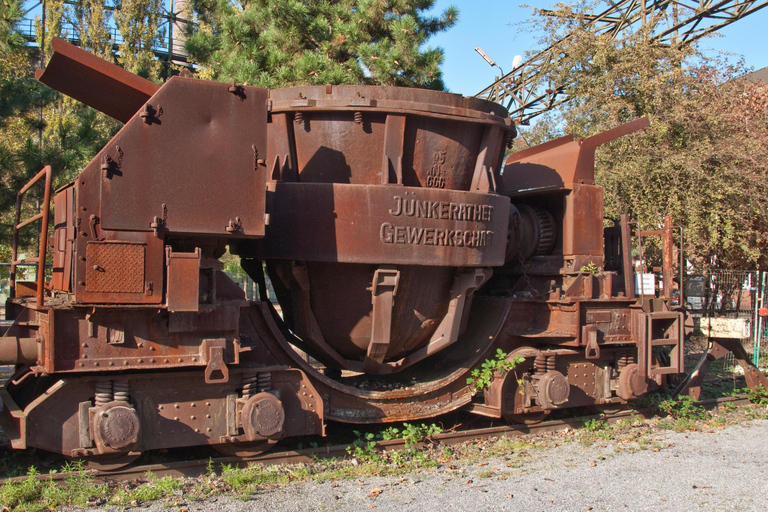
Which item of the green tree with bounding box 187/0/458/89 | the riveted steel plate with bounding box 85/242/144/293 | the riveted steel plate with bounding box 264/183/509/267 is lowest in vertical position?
the riveted steel plate with bounding box 85/242/144/293

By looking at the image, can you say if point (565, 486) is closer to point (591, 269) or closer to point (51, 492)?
point (591, 269)

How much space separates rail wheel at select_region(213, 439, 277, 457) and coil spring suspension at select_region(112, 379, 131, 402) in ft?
3.17

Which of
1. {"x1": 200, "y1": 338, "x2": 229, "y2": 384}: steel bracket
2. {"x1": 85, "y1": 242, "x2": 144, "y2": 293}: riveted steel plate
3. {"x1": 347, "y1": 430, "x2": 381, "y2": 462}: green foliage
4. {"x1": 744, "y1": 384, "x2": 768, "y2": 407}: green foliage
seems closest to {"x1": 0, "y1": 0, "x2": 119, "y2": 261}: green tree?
{"x1": 85, "y1": 242, "x2": 144, "y2": 293}: riveted steel plate

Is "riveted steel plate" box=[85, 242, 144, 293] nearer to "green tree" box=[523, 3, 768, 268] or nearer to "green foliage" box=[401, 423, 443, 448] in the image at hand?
"green foliage" box=[401, 423, 443, 448]

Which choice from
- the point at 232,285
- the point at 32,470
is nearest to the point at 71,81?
the point at 232,285

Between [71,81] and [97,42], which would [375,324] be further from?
[97,42]

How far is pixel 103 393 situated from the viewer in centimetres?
522

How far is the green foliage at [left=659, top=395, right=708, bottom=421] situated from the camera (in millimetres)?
8578

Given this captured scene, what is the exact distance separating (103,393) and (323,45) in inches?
359

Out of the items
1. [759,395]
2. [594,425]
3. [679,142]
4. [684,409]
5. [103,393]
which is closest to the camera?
[103,393]

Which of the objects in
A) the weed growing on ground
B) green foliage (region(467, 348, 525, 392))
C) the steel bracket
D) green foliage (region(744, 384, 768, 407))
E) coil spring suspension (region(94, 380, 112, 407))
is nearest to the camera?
coil spring suspension (region(94, 380, 112, 407))

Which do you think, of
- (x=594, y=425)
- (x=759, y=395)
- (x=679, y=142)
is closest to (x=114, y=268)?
(x=594, y=425)

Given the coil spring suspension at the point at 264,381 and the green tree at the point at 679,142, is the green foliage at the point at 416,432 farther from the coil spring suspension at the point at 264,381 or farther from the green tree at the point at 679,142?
the green tree at the point at 679,142

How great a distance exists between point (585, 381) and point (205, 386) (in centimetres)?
467
